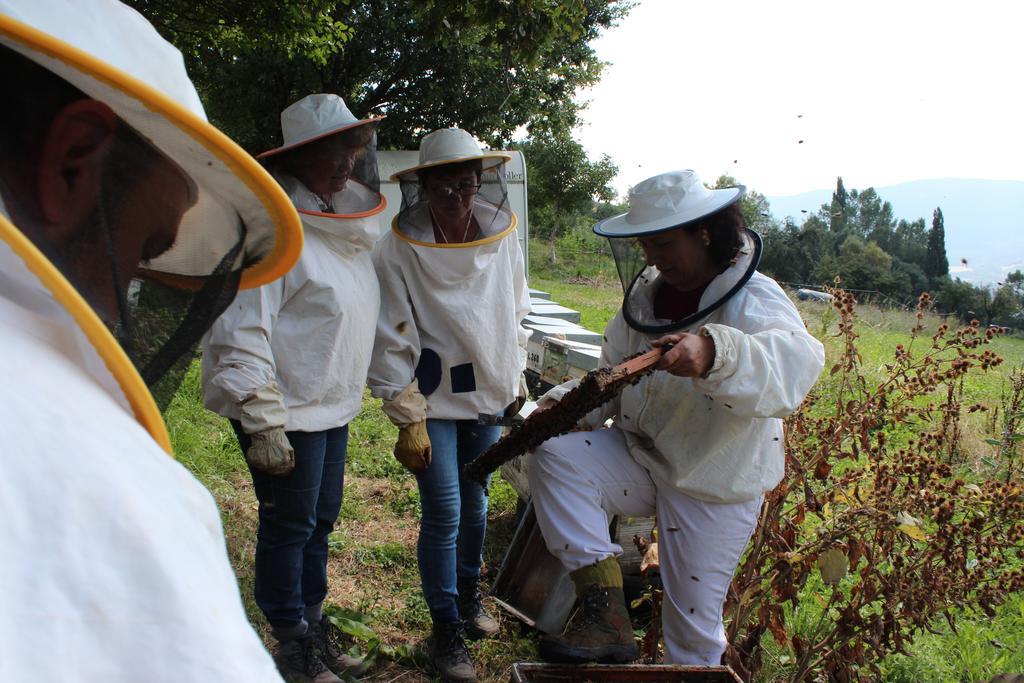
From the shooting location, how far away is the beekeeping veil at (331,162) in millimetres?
2803

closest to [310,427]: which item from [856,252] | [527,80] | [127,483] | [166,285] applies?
[166,285]

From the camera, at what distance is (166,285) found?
987 mm

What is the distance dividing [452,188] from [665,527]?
161 cm

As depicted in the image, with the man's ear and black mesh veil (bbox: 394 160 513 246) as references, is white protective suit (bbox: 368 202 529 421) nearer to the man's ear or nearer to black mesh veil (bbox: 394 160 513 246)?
black mesh veil (bbox: 394 160 513 246)

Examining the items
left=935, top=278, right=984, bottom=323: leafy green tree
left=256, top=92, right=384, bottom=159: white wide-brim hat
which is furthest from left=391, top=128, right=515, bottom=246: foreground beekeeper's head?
left=935, top=278, right=984, bottom=323: leafy green tree

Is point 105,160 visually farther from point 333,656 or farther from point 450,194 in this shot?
point 333,656

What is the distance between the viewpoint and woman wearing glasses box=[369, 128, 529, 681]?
315cm

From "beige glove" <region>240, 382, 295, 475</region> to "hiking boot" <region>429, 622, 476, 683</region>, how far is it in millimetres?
1112

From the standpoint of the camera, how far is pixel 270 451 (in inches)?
102

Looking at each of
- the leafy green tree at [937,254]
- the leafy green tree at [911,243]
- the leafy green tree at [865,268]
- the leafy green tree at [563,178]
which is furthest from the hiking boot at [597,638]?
the leafy green tree at [937,254]

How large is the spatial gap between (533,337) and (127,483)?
5563mm

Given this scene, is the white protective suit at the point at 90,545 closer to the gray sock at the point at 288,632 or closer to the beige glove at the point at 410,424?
the beige glove at the point at 410,424

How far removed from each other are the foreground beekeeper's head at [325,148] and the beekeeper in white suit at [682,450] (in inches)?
39.7

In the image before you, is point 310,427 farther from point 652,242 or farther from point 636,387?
point 652,242
